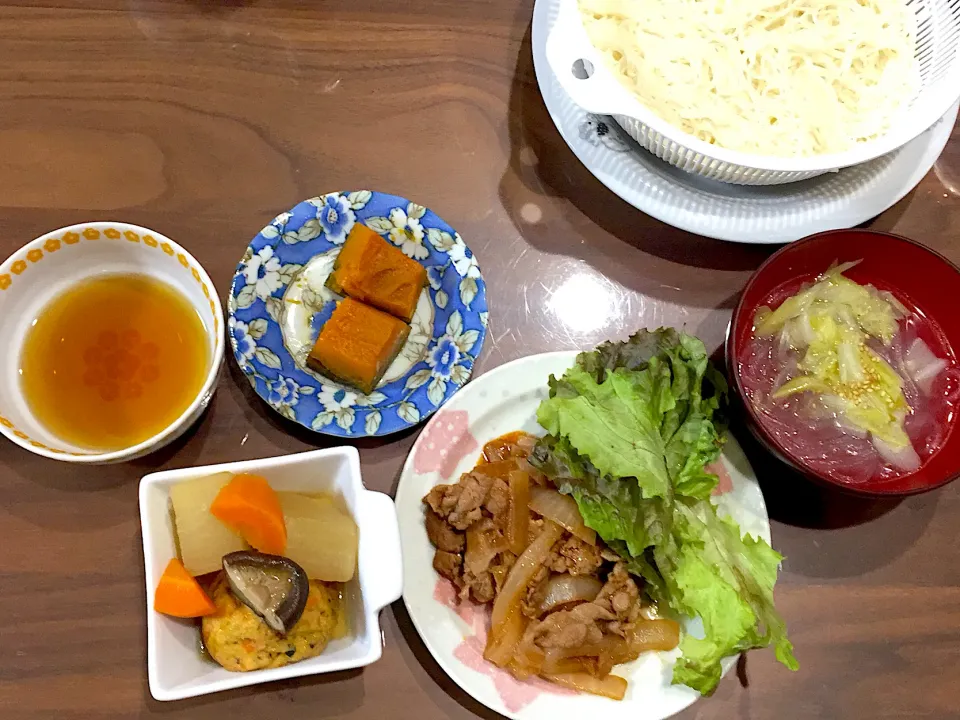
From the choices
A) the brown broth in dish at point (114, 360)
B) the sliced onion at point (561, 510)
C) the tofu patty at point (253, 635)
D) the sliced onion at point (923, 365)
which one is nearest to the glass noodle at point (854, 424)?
the sliced onion at point (923, 365)

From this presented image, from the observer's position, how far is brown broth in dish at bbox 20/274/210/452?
134cm

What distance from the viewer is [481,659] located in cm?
129

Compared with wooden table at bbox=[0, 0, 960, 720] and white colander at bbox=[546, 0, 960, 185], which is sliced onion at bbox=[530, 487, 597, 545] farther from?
white colander at bbox=[546, 0, 960, 185]

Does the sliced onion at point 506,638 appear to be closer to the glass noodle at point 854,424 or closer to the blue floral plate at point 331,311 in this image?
the blue floral plate at point 331,311

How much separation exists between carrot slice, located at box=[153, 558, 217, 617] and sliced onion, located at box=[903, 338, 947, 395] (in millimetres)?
1317

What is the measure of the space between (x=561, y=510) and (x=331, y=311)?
613 mm

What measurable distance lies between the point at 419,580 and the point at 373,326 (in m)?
0.48

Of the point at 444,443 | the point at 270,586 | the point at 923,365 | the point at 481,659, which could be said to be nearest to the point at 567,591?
the point at 481,659

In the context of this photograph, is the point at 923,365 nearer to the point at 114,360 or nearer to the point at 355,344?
the point at 355,344

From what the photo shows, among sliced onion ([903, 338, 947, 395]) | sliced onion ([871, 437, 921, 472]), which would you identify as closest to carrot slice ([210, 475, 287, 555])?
sliced onion ([871, 437, 921, 472])

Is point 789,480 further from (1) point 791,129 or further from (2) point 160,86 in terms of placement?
(2) point 160,86

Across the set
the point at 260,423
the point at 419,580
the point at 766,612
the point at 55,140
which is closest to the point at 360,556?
the point at 419,580

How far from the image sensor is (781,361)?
1.33 m

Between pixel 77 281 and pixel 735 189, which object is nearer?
pixel 77 281
